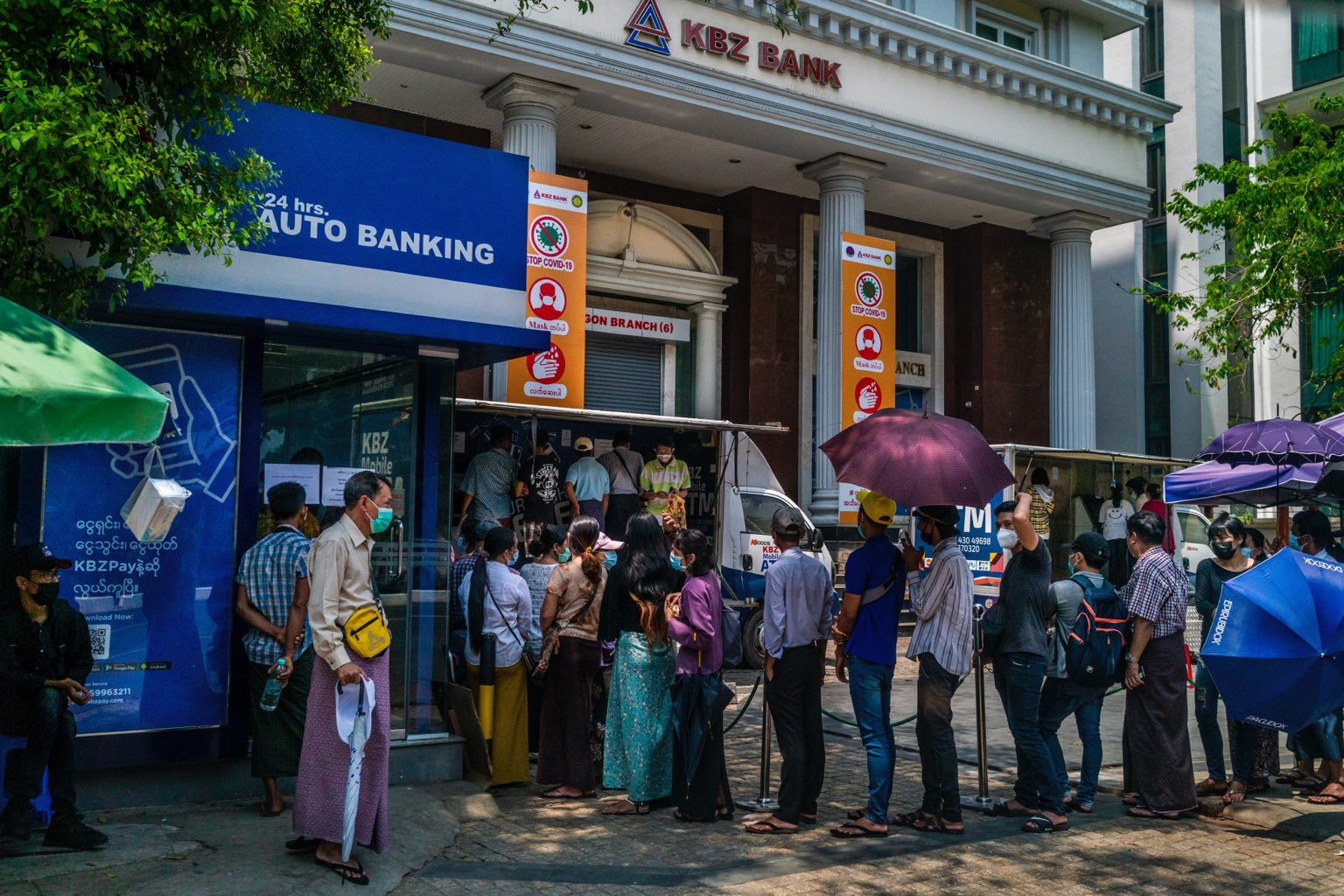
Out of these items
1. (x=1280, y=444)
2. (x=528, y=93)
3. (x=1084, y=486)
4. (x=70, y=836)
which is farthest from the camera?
(x=1084, y=486)

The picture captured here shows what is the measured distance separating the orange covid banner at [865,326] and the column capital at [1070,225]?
500cm

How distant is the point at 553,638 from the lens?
25.0ft

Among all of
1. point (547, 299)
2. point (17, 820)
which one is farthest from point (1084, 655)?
point (547, 299)

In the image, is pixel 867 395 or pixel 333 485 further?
pixel 867 395

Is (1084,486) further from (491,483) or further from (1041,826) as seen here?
(1041,826)

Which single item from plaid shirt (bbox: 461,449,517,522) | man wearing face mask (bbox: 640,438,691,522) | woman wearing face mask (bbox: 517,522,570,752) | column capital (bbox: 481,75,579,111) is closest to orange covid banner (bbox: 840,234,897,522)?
man wearing face mask (bbox: 640,438,691,522)

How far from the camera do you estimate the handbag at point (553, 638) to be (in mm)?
7621

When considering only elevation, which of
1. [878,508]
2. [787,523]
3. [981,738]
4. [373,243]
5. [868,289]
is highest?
[868,289]

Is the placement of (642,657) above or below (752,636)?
above

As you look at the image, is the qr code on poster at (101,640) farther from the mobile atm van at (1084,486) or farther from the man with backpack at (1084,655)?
the mobile atm van at (1084,486)

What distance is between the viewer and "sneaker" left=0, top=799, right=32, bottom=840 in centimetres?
576

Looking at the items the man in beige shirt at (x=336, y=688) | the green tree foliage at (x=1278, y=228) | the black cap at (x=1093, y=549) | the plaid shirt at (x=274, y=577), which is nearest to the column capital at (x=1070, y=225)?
the green tree foliage at (x=1278, y=228)

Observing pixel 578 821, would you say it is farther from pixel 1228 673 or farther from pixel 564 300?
pixel 564 300

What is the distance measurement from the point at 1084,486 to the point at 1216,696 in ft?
33.5
